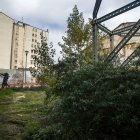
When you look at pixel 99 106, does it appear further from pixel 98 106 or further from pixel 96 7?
pixel 96 7

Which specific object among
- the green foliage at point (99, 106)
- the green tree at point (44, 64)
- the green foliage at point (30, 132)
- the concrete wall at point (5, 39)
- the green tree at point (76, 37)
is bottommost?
the green foliage at point (30, 132)

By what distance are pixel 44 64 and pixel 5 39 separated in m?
59.3

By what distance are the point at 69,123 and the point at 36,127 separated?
3230 millimetres

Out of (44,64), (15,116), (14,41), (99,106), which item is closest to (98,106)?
(99,106)

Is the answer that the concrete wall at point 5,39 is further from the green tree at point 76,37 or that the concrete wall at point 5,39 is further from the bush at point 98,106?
the bush at point 98,106

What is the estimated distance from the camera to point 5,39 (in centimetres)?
7856

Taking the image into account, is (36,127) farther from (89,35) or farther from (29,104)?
(89,35)

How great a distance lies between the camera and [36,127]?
1186cm

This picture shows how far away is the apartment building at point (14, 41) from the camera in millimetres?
77688

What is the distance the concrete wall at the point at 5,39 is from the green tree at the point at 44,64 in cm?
5592

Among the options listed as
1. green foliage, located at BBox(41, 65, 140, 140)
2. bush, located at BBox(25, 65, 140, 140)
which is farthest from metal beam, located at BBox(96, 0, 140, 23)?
green foliage, located at BBox(41, 65, 140, 140)

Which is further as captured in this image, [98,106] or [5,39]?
[5,39]

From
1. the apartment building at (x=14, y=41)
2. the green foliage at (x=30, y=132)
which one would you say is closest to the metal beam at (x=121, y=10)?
the green foliage at (x=30, y=132)

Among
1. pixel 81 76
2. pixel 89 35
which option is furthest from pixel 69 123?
pixel 89 35
